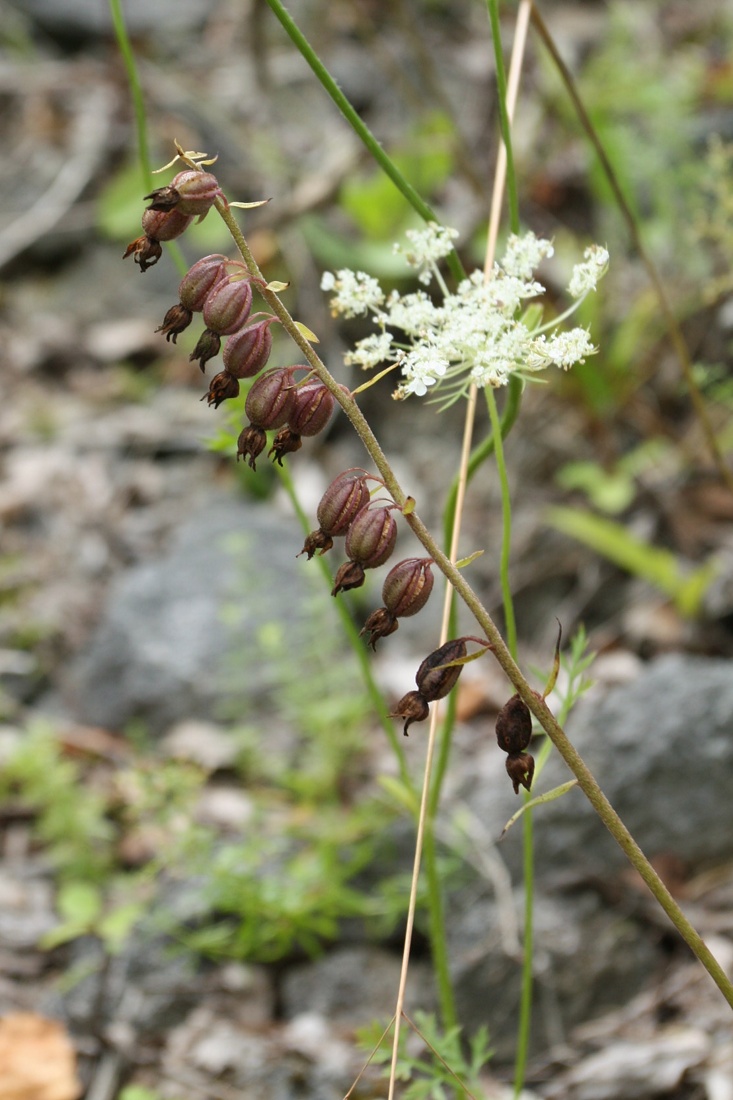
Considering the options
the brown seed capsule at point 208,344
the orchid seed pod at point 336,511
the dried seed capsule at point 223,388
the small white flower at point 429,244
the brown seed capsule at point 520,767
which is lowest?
the brown seed capsule at point 520,767

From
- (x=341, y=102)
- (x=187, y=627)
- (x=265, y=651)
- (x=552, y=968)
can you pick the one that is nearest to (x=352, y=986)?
(x=552, y=968)

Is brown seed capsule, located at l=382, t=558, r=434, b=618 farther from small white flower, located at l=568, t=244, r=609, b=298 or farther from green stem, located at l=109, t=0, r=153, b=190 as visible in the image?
green stem, located at l=109, t=0, r=153, b=190

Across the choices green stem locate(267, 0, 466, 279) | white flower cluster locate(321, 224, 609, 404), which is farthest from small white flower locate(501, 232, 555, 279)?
Result: green stem locate(267, 0, 466, 279)

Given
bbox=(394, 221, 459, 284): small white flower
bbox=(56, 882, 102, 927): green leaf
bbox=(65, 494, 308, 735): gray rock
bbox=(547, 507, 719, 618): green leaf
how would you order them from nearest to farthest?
1. bbox=(394, 221, 459, 284): small white flower
2. bbox=(56, 882, 102, 927): green leaf
3. bbox=(547, 507, 719, 618): green leaf
4. bbox=(65, 494, 308, 735): gray rock

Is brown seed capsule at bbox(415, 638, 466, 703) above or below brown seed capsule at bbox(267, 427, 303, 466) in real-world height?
below

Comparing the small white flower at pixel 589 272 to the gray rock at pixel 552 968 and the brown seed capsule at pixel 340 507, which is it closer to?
the brown seed capsule at pixel 340 507

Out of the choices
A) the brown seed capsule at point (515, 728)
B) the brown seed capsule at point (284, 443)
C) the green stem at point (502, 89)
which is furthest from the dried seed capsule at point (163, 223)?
the brown seed capsule at point (515, 728)

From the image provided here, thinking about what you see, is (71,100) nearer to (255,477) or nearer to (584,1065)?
(255,477)

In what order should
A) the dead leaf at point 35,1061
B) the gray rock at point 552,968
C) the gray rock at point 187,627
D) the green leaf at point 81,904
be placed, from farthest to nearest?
the gray rock at point 187,627 < the green leaf at point 81,904 < the gray rock at point 552,968 < the dead leaf at point 35,1061
